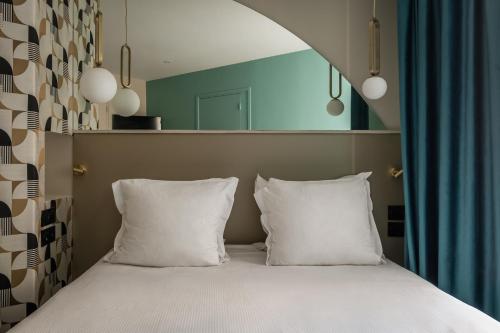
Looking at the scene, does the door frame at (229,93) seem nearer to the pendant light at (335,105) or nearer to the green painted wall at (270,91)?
the green painted wall at (270,91)

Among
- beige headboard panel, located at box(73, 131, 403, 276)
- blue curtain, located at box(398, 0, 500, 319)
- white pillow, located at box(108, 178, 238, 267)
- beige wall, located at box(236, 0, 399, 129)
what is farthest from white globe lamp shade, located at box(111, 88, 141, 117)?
blue curtain, located at box(398, 0, 500, 319)

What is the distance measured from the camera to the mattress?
1124 mm

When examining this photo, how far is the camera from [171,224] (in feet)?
5.94

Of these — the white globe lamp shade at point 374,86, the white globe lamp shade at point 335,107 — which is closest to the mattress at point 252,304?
the white globe lamp shade at point 374,86

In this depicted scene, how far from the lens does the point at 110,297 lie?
4.40 feet

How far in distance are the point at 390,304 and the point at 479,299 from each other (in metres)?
0.59

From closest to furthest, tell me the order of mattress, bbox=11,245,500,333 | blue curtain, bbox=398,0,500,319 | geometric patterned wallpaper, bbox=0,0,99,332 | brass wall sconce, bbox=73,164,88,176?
mattress, bbox=11,245,500,333
blue curtain, bbox=398,0,500,319
geometric patterned wallpaper, bbox=0,0,99,332
brass wall sconce, bbox=73,164,88,176

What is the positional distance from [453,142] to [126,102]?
1651 millimetres

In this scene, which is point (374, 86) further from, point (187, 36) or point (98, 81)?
point (98, 81)

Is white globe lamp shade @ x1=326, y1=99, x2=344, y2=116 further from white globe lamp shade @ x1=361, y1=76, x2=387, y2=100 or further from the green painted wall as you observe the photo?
white globe lamp shade @ x1=361, y1=76, x2=387, y2=100

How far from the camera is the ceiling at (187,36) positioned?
2.30m

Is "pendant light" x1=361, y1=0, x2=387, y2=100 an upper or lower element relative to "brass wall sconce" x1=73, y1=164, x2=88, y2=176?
upper

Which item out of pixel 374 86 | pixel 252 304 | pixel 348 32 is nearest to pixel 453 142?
pixel 374 86

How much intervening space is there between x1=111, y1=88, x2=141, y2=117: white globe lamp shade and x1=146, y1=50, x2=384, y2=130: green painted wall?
0.23 ft
